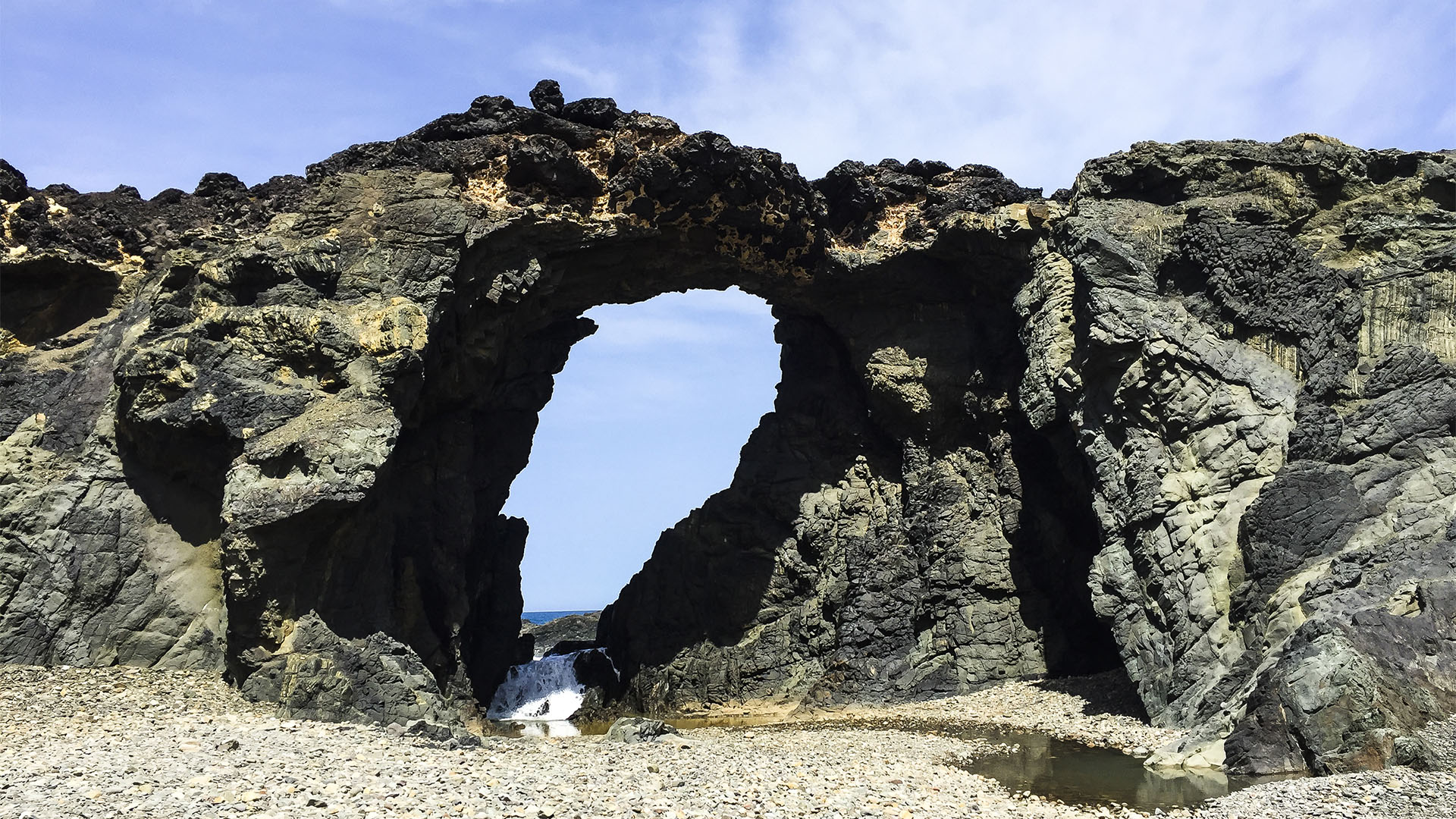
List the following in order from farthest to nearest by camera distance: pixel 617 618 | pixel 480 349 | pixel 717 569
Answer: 1. pixel 617 618
2. pixel 717 569
3. pixel 480 349

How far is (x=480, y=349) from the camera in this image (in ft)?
84.7

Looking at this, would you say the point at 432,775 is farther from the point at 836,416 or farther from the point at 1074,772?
the point at 836,416

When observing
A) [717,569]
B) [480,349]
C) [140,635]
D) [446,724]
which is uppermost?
[480,349]

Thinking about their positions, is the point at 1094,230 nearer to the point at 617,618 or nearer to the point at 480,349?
the point at 480,349

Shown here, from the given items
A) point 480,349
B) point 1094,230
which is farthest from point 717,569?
point 1094,230

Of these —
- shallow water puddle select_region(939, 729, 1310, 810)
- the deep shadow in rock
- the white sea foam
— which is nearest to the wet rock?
Answer: shallow water puddle select_region(939, 729, 1310, 810)

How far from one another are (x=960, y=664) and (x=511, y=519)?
15.7 m

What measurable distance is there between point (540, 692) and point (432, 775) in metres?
20.9

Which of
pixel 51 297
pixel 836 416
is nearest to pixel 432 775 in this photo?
pixel 51 297

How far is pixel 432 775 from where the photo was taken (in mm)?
13406

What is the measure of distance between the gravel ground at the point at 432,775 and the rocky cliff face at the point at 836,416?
157 cm

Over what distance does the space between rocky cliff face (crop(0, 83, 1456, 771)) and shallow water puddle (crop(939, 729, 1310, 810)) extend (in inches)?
32.7

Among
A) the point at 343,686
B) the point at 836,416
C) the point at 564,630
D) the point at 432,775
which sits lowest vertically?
the point at 432,775

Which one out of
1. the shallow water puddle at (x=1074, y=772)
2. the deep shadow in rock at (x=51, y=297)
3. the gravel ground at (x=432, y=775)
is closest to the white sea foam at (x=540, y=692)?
the shallow water puddle at (x=1074, y=772)
